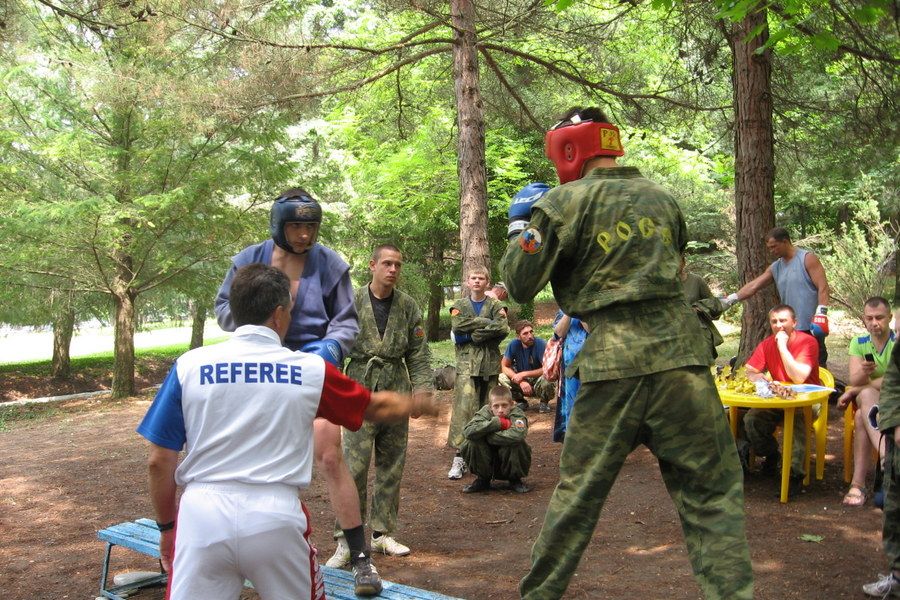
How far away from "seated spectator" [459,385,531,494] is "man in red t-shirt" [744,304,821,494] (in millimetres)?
1980

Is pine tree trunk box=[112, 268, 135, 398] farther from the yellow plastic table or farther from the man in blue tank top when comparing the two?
the yellow plastic table

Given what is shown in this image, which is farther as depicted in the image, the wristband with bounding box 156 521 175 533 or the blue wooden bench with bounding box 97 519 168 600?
the blue wooden bench with bounding box 97 519 168 600

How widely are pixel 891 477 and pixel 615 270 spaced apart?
78.3 inches

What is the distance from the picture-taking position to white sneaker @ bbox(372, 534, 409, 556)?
18.5 ft

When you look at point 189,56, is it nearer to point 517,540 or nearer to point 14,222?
point 14,222

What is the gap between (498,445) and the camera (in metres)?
7.45

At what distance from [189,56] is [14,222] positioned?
3926mm

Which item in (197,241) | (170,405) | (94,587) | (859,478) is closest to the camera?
(170,405)

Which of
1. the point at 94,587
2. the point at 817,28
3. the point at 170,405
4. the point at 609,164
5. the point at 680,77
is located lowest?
the point at 94,587

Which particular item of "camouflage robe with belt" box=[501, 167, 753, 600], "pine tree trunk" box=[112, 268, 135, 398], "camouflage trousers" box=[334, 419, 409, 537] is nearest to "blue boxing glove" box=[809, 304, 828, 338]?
"camouflage trousers" box=[334, 419, 409, 537]

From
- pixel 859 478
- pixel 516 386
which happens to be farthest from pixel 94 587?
pixel 516 386

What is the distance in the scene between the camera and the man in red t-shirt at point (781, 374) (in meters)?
6.89

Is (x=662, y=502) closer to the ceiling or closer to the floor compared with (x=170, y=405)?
closer to the floor

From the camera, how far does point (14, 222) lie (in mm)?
13367
